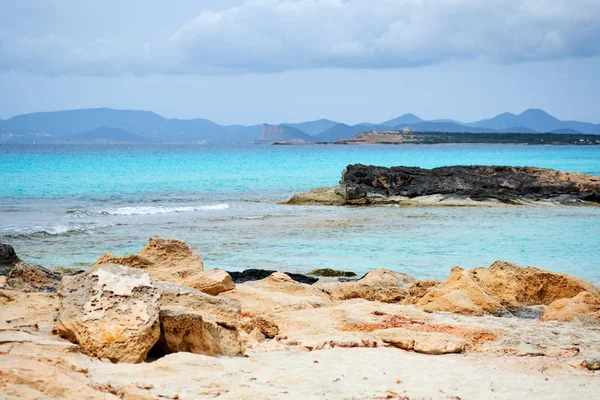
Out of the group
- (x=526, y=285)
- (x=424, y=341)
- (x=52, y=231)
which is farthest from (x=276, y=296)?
(x=52, y=231)

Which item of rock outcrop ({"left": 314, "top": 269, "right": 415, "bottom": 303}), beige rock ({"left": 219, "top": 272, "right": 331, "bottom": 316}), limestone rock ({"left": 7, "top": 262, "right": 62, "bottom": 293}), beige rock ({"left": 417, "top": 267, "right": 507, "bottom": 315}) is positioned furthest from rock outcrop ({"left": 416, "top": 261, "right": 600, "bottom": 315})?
limestone rock ({"left": 7, "top": 262, "right": 62, "bottom": 293})

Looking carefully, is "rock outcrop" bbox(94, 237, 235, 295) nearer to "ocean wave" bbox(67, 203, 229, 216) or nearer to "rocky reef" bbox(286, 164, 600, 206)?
"ocean wave" bbox(67, 203, 229, 216)

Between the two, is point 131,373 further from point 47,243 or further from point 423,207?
point 423,207

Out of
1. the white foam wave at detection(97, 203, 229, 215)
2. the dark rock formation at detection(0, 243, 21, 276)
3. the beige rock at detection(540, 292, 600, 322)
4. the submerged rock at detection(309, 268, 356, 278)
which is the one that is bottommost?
the white foam wave at detection(97, 203, 229, 215)

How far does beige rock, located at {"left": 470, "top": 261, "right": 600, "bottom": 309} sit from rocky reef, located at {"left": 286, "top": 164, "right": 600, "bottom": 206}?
17.3 m

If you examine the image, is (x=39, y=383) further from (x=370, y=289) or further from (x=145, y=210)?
(x=145, y=210)

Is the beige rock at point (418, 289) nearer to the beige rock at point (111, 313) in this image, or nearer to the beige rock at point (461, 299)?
the beige rock at point (461, 299)

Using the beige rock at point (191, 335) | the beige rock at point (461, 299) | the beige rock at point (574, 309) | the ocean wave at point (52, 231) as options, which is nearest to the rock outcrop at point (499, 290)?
the beige rock at point (461, 299)

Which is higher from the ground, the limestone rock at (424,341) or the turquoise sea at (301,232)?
the limestone rock at (424,341)

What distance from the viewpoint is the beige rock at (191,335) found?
6.55m

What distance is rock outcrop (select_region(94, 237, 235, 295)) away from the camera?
923 centimetres

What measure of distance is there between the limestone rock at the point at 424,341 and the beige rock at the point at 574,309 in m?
2.40

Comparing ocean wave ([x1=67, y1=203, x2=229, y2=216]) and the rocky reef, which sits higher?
the rocky reef

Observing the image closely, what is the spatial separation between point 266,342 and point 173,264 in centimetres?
295
